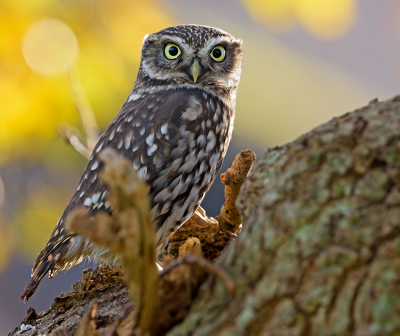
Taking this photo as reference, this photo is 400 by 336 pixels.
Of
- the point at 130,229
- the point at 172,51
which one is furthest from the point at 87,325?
the point at 172,51

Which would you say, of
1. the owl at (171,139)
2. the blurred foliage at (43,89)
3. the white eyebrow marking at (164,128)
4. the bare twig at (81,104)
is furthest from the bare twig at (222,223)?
the blurred foliage at (43,89)

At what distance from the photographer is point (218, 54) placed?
8.20 feet

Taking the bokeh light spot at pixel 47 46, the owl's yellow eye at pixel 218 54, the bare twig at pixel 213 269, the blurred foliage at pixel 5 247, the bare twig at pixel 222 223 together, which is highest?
the bokeh light spot at pixel 47 46

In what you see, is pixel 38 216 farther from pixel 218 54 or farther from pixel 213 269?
pixel 213 269

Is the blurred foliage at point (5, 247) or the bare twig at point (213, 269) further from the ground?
the blurred foliage at point (5, 247)

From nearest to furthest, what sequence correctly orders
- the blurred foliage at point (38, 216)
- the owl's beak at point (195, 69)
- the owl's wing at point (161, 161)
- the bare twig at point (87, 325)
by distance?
1. the bare twig at point (87, 325)
2. the owl's wing at point (161, 161)
3. the owl's beak at point (195, 69)
4. the blurred foliage at point (38, 216)

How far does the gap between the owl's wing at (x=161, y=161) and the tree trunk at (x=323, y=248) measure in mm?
1204

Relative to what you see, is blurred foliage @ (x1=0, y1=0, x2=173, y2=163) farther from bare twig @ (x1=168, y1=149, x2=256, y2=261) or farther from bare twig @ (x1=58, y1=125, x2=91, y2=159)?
bare twig @ (x1=168, y1=149, x2=256, y2=261)

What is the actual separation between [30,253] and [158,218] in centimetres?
243

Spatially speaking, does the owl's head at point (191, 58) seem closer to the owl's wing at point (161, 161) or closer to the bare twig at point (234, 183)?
the owl's wing at point (161, 161)

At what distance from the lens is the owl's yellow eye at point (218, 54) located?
2.47 meters

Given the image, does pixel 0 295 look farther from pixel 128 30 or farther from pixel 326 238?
pixel 326 238

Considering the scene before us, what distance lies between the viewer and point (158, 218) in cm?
218

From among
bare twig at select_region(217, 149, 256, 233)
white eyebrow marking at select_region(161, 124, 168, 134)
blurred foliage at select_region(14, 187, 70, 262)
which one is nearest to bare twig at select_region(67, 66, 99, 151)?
white eyebrow marking at select_region(161, 124, 168, 134)
